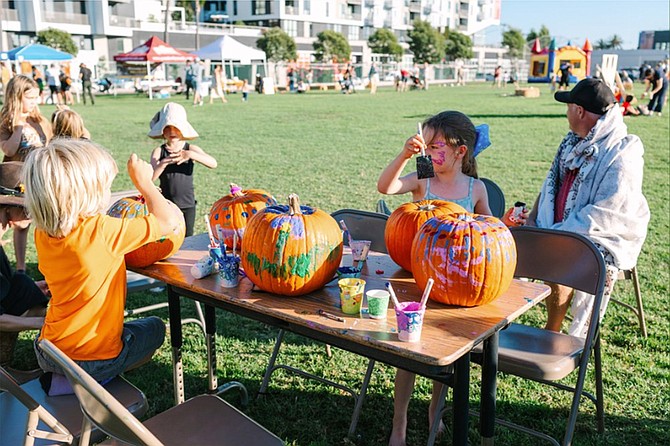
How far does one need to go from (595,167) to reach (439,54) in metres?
78.9

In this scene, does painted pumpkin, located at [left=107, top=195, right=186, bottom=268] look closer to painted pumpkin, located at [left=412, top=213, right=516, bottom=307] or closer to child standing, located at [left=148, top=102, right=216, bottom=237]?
painted pumpkin, located at [left=412, top=213, right=516, bottom=307]

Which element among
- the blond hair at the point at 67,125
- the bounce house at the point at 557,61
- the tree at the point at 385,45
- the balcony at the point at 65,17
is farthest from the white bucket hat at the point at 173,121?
the tree at the point at 385,45

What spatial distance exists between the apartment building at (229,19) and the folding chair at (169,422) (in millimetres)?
36537

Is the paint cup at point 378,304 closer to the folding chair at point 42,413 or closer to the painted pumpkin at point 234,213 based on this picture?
the painted pumpkin at point 234,213

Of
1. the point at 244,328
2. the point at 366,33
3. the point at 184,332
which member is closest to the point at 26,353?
the point at 184,332

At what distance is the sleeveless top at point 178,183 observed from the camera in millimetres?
5172

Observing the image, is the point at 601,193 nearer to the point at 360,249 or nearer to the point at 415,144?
the point at 415,144

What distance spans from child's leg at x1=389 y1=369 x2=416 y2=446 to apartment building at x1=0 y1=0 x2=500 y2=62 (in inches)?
1438

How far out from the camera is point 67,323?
259 centimetres

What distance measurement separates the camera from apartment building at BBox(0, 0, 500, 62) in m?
60.2

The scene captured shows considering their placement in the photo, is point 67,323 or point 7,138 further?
point 7,138

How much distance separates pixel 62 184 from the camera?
7.89 feet

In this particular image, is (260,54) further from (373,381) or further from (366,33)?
(366,33)

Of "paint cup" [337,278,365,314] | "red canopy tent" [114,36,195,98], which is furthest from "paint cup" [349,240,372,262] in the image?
"red canopy tent" [114,36,195,98]
